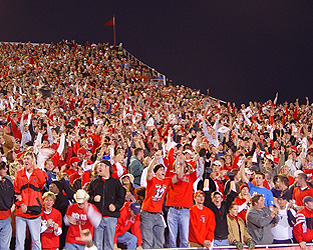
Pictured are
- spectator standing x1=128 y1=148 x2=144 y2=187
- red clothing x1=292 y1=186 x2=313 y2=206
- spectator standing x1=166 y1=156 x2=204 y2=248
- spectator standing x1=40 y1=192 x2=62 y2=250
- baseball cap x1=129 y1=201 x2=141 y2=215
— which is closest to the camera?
spectator standing x1=40 y1=192 x2=62 y2=250

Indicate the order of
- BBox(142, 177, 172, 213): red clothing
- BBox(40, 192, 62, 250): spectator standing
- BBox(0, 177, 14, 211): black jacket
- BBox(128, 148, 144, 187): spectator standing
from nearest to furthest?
1. BBox(0, 177, 14, 211): black jacket
2. BBox(40, 192, 62, 250): spectator standing
3. BBox(142, 177, 172, 213): red clothing
4. BBox(128, 148, 144, 187): spectator standing

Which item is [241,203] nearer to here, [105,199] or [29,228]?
[105,199]

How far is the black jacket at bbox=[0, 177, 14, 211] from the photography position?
5.67 metres

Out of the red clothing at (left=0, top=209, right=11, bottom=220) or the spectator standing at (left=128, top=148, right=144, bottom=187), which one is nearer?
the red clothing at (left=0, top=209, right=11, bottom=220)

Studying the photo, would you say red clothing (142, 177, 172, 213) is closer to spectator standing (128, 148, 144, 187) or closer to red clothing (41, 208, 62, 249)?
red clothing (41, 208, 62, 249)

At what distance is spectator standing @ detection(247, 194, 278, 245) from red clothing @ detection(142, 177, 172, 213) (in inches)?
53.0

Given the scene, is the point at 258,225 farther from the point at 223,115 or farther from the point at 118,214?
the point at 223,115

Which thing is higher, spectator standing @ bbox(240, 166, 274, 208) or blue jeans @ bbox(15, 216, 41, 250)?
spectator standing @ bbox(240, 166, 274, 208)

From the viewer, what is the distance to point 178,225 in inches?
251

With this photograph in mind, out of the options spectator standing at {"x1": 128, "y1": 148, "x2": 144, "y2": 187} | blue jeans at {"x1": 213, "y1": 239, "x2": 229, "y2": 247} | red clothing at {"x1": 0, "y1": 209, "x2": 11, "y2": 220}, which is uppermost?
spectator standing at {"x1": 128, "y1": 148, "x2": 144, "y2": 187}

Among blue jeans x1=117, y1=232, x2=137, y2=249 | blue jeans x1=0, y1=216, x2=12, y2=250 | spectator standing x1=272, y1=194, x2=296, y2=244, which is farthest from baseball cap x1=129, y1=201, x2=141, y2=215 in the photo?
spectator standing x1=272, y1=194, x2=296, y2=244

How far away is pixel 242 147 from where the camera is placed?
10508mm

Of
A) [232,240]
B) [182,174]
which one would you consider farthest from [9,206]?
[232,240]

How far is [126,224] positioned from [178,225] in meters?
0.80
